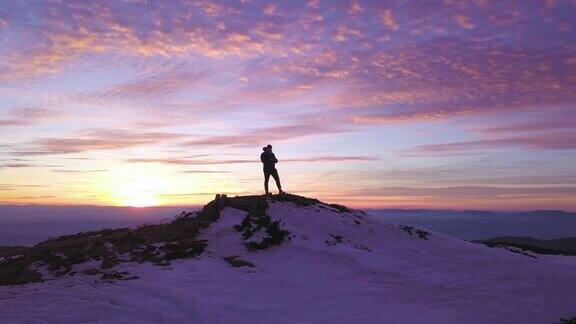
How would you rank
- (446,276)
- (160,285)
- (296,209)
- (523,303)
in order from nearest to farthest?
(160,285), (523,303), (446,276), (296,209)

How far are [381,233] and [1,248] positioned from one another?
18773 millimetres

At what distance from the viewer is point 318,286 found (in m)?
14.6

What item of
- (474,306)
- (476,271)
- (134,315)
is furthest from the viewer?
(476,271)

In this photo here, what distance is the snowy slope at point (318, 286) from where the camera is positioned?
37.9 feet

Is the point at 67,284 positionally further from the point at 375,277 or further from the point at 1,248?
the point at 1,248

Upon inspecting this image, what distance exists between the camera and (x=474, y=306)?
1472 centimetres

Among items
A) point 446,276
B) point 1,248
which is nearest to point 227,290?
point 446,276

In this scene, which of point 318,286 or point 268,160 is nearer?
point 318,286

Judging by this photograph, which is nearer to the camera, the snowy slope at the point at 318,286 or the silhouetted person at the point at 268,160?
the snowy slope at the point at 318,286

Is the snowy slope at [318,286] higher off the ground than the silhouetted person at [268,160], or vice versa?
the silhouetted person at [268,160]

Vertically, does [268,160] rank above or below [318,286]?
above

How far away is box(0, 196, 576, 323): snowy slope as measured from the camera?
455 inches

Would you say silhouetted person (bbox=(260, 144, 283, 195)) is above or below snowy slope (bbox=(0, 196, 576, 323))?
above

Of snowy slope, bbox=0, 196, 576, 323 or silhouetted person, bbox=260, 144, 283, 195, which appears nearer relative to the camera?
snowy slope, bbox=0, 196, 576, 323
